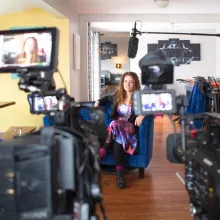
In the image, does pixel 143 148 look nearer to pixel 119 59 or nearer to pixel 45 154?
pixel 45 154

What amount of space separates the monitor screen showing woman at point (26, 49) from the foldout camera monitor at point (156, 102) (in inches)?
16.7

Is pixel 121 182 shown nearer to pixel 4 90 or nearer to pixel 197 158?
pixel 197 158

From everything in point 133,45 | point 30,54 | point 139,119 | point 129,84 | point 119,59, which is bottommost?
point 139,119

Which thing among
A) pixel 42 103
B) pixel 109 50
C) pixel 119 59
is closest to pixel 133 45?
pixel 42 103

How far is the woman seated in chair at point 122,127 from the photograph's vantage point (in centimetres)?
308

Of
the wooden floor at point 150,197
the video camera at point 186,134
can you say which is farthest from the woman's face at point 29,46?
the wooden floor at point 150,197

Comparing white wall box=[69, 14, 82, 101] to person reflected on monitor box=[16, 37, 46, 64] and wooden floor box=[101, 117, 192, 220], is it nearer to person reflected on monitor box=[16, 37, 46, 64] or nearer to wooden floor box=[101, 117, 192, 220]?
wooden floor box=[101, 117, 192, 220]

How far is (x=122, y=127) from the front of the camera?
122 inches

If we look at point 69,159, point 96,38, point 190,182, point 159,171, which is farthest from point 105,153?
point 96,38

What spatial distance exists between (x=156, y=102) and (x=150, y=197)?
161cm

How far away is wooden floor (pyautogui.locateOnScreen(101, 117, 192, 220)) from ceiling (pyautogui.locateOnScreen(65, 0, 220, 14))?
2432 millimetres

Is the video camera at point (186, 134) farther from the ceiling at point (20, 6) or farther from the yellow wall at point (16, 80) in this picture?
the yellow wall at point (16, 80)

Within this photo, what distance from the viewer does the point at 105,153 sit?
3.18 m

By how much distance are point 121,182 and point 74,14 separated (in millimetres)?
3195
